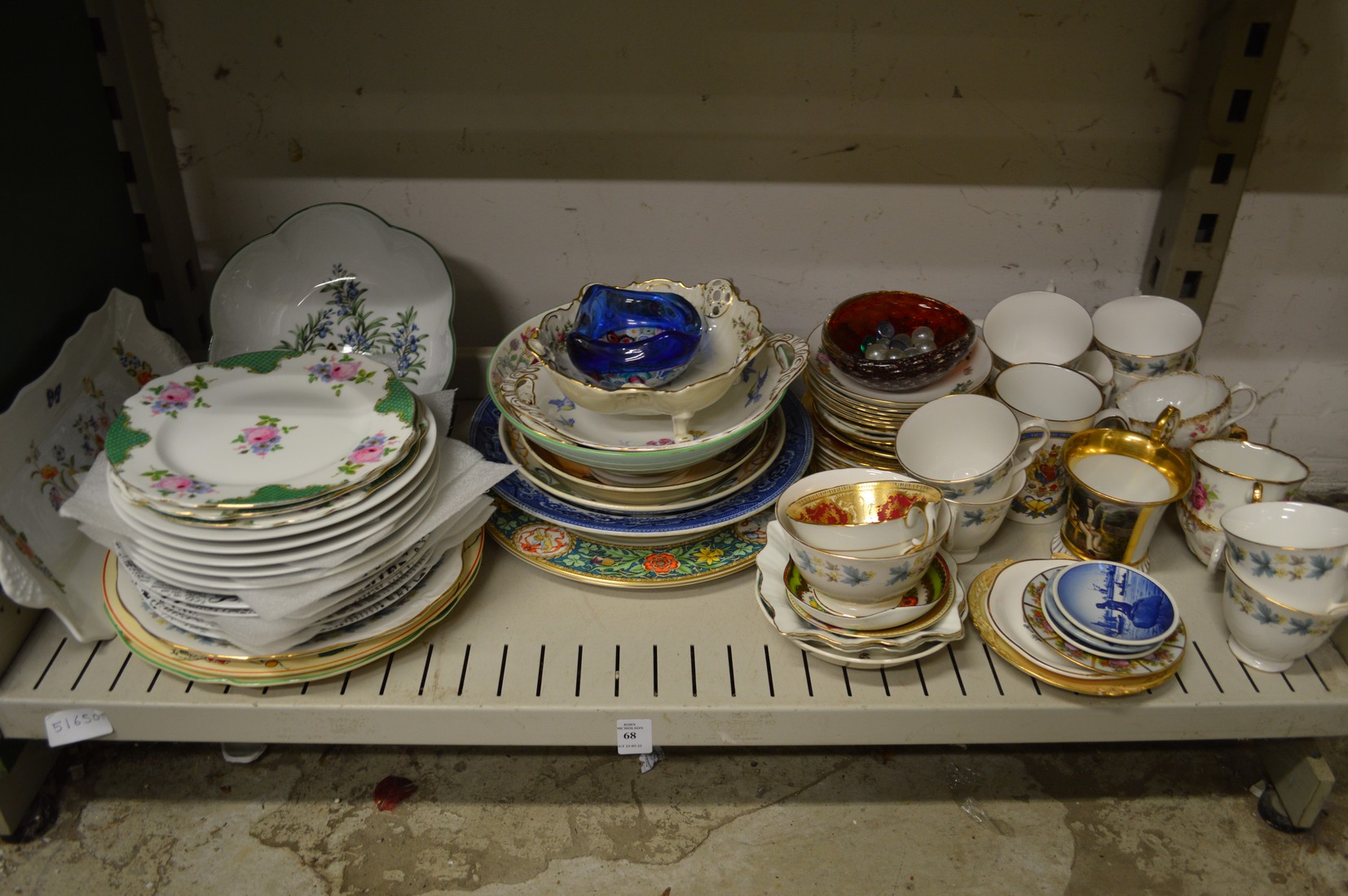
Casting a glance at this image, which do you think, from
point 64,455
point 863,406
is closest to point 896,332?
point 863,406

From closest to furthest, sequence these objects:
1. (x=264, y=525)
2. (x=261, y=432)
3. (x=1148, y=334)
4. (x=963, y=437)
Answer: (x=264, y=525), (x=261, y=432), (x=963, y=437), (x=1148, y=334)

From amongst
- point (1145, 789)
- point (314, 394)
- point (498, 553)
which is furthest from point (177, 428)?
point (1145, 789)

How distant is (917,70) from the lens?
1.13 meters

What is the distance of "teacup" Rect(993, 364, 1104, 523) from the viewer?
1038 mm

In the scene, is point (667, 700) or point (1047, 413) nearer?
point (667, 700)

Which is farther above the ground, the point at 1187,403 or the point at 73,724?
the point at 1187,403

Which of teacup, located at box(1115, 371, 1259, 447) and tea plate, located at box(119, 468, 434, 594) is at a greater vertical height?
teacup, located at box(1115, 371, 1259, 447)

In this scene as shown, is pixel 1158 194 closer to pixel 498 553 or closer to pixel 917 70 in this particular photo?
pixel 917 70

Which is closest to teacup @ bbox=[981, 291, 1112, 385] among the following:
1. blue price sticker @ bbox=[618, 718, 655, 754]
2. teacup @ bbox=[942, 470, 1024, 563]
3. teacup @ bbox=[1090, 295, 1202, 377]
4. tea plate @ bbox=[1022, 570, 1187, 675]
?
teacup @ bbox=[1090, 295, 1202, 377]

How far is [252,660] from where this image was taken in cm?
87

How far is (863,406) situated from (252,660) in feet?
2.25

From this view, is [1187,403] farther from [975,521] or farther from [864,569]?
[864,569]

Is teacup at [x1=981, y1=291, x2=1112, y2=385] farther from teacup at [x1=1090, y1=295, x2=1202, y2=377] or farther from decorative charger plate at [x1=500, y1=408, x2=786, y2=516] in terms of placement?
decorative charger plate at [x1=500, y1=408, x2=786, y2=516]

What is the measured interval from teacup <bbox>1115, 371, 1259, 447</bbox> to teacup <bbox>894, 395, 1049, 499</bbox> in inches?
5.3
